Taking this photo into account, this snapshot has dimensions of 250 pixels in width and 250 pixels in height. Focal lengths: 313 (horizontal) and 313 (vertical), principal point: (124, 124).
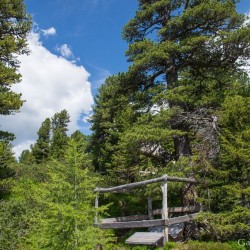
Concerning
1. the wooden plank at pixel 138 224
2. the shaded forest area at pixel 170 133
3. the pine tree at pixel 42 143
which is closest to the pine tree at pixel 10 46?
the shaded forest area at pixel 170 133

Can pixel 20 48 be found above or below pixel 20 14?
below

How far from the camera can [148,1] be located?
18406 millimetres

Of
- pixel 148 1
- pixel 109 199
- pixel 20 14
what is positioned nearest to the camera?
pixel 148 1

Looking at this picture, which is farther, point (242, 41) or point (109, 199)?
point (109, 199)

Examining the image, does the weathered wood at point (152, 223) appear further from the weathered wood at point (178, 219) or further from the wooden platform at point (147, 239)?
the wooden platform at point (147, 239)

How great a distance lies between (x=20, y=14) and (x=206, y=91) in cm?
1255

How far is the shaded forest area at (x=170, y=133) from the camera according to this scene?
8.47 m

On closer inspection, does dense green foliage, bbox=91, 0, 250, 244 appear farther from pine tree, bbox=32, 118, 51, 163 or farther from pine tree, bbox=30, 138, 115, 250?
pine tree, bbox=32, 118, 51, 163

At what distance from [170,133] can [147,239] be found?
4.79 m

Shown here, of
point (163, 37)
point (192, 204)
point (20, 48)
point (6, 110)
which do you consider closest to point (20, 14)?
point (20, 48)

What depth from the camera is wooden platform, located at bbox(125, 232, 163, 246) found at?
36.5 ft

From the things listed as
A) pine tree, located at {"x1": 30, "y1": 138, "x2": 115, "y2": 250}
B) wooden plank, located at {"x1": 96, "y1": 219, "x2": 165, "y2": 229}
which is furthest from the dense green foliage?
pine tree, located at {"x1": 30, "y1": 138, "x2": 115, "y2": 250}

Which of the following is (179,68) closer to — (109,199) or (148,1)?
(148,1)

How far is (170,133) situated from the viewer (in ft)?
46.2
